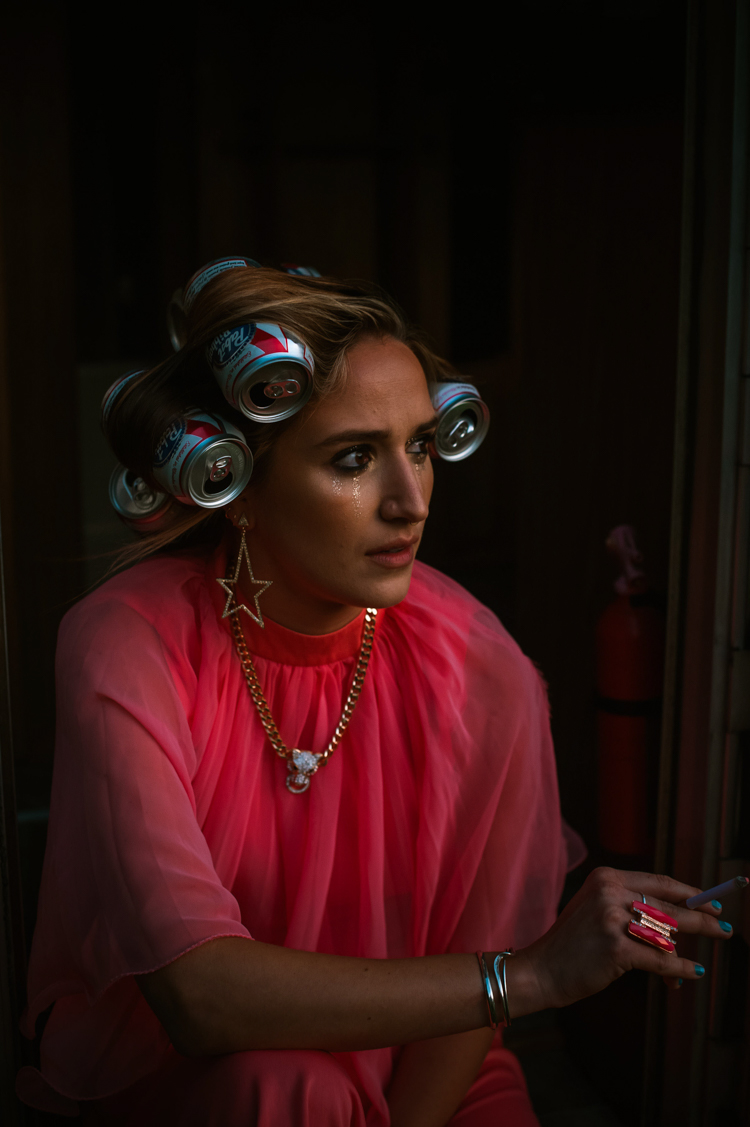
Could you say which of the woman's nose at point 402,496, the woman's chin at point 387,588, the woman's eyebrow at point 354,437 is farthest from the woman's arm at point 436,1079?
the woman's eyebrow at point 354,437

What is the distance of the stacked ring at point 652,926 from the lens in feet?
3.64

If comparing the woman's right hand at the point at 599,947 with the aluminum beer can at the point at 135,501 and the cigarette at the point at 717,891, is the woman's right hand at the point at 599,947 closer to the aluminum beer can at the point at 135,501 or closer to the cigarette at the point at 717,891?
the cigarette at the point at 717,891

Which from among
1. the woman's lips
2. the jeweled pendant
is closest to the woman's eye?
the woman's lips

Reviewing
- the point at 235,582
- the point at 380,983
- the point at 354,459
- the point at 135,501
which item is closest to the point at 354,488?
the point at 354,459

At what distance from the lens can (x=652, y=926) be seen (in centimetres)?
112

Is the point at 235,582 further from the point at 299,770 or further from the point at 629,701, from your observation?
the point at 629,701

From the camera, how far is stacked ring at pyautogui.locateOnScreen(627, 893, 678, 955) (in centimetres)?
111

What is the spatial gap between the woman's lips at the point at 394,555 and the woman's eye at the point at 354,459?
0.12 m

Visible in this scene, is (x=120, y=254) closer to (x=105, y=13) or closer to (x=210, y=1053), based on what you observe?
(x=105, y=13)

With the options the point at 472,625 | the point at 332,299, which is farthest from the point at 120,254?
the point at 472,625

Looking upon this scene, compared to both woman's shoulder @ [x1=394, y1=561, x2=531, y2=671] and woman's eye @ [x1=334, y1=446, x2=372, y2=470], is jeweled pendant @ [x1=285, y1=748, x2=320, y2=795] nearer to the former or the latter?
woman's shoulder @ [x1=394, y1=561, x2=531, y2=671]

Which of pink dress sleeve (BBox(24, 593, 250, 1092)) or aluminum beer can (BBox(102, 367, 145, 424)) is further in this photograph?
aluminum beer can (BBox(102, 367, 145, 424))

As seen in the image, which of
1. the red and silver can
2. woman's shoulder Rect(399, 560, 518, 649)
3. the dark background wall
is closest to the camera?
the red and silver can

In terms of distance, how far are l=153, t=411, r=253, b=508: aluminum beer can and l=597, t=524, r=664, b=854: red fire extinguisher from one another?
779 mm
